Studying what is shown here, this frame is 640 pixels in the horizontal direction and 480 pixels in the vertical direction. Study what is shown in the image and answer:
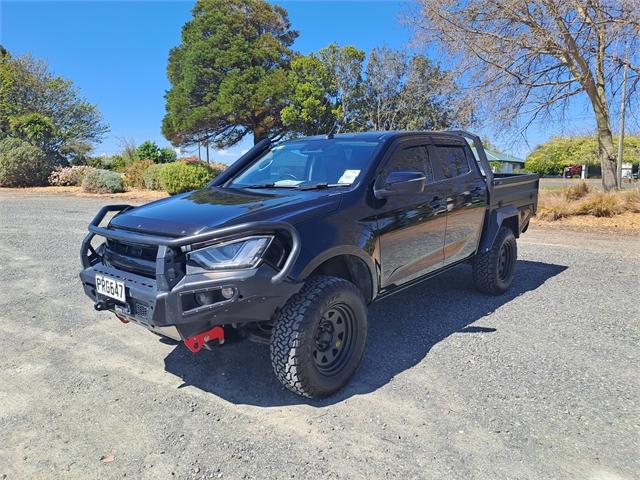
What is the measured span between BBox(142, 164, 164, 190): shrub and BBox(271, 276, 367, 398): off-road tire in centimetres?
1785

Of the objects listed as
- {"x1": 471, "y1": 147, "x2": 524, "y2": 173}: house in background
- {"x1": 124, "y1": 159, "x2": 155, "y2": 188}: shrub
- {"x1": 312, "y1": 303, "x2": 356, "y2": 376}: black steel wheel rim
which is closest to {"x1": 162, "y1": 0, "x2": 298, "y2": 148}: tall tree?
{"x1": 124, "y1": 159, "x2": 155, "y2": 188}: shrub

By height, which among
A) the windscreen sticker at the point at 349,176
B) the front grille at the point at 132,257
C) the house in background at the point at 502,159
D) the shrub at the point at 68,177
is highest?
the house in background at the point at 502,159

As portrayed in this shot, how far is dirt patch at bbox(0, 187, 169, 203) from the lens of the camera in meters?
17.8

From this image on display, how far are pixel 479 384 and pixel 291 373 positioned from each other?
1369 millimetres

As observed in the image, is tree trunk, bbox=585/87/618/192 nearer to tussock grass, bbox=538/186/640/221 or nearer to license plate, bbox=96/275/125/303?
tussock grass, bbox=538/186/640/221

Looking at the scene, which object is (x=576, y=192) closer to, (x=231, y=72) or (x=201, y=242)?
(x=201, y=242)

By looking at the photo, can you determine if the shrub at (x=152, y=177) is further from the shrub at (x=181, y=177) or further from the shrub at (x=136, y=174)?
the shrub at (x=181, y=177)

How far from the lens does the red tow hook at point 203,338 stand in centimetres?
281

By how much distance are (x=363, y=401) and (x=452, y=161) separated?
2695mm

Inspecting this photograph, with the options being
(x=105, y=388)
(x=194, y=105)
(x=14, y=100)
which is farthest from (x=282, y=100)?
(x=105, y=388)

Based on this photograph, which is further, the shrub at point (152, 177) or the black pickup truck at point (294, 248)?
the shrub at point (152, 177)

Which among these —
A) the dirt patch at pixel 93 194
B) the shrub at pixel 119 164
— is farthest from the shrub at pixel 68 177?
the shrub at pixel 119 164

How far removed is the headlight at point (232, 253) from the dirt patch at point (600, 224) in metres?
9.52

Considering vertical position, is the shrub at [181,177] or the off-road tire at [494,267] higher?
the shrub at [181,177]
